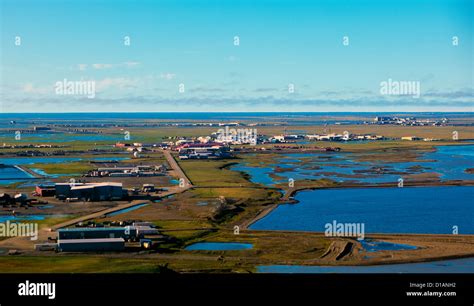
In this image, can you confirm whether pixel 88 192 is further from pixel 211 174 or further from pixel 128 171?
pixel 211 174

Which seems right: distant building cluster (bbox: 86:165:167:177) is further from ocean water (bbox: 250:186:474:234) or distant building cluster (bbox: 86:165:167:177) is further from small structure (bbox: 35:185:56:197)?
ocean water (bbox: 250:186:474:234)

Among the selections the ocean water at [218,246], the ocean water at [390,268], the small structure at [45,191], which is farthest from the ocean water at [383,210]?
the small structure at [45,191]

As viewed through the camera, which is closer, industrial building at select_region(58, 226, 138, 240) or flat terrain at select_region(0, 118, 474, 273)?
flat terrain at select_region(0, 118, 474, 273)

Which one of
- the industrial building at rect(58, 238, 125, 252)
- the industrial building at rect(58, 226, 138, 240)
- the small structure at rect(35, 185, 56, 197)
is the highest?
the small structure at rect(35, 185, 56, 197)

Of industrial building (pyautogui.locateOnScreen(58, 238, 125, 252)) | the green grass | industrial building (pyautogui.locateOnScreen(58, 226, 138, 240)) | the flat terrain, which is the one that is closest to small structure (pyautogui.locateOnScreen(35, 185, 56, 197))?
the flat terrain
